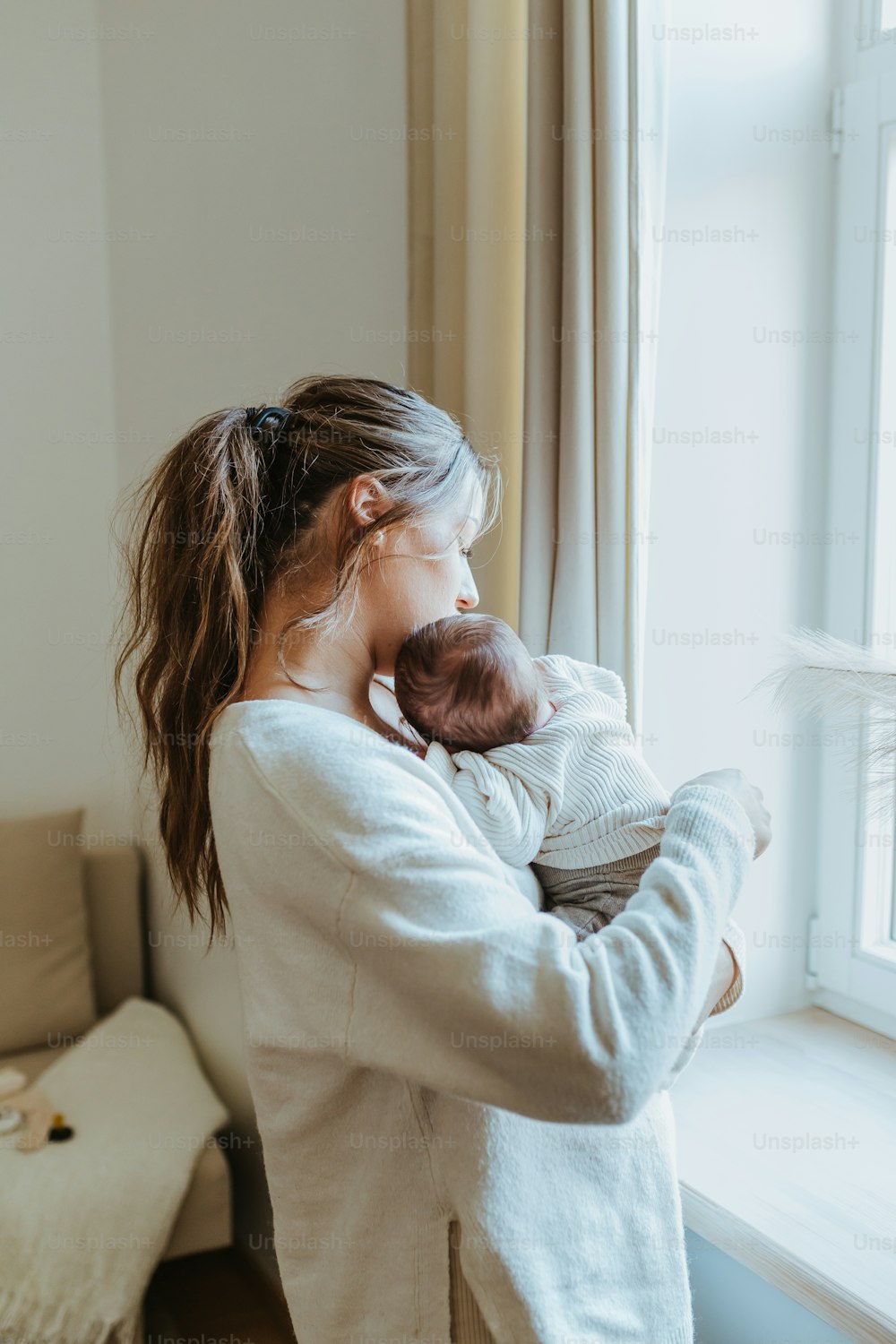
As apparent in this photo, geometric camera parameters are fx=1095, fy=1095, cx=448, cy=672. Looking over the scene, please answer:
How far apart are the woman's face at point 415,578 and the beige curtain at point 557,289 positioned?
38 cm

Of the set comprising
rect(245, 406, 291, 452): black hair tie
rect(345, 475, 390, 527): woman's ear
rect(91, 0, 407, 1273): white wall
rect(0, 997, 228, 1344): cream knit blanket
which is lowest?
rect(0, 997, 228, 1344): cream knit blanket

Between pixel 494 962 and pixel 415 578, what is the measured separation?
0.43m

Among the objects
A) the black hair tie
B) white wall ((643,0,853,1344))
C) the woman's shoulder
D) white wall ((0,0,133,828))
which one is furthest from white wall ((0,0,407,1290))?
the woman's shoulder

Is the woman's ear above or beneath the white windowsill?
above

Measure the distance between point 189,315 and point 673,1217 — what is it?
200 cm

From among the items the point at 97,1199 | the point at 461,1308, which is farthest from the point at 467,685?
the point at 97,1199

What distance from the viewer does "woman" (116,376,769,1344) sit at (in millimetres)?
747

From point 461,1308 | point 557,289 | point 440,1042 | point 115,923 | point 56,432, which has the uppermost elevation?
point 557,289

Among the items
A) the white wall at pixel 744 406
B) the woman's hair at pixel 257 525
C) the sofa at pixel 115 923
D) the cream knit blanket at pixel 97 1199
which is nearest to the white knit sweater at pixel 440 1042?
the woman's hair at pixel 257 525

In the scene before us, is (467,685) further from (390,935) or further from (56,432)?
(56,432)

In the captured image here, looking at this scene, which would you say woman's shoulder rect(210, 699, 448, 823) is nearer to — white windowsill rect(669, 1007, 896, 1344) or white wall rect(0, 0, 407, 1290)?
white windowsill rect(669, 1007, 896, 1344)

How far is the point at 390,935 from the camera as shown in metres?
0.76

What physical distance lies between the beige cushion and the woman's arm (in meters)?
1.88

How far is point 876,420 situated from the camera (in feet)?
5.27
